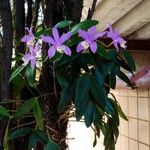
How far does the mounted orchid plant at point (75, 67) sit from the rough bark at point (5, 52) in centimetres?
3

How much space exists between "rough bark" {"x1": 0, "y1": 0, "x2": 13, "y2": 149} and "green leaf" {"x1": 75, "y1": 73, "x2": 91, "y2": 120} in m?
0.22

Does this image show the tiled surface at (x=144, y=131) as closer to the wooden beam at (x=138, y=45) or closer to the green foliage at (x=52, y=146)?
the wooden beam at (x=138, y=45)

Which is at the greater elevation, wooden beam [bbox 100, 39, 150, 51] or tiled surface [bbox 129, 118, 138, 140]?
wooden beam [bbox 100, 39, 150, 51]

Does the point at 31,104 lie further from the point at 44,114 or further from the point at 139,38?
the point at 139,38

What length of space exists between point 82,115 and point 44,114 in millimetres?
162

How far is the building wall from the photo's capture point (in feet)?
9.27

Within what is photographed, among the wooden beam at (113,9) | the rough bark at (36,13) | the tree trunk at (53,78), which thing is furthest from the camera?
the wooden beam at (113,9)

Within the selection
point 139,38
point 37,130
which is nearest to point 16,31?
point 37,130

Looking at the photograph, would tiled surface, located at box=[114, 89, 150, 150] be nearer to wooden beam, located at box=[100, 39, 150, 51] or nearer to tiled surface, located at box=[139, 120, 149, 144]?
tiled surface, located at box=[139, 120, 149, 144]

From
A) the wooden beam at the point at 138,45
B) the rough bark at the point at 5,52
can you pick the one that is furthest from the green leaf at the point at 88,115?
the wooden beam at the point at 138,45

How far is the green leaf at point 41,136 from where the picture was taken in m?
0.91

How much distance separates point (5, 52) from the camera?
3.16 ft

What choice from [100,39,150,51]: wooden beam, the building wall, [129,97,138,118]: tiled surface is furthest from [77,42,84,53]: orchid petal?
[129,97,138,118]: tiled surface

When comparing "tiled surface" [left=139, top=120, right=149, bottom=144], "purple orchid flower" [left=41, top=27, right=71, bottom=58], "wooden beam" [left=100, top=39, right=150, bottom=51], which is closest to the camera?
"purple orchid flower" [left=41, top=27, right=71, bottom=58]
